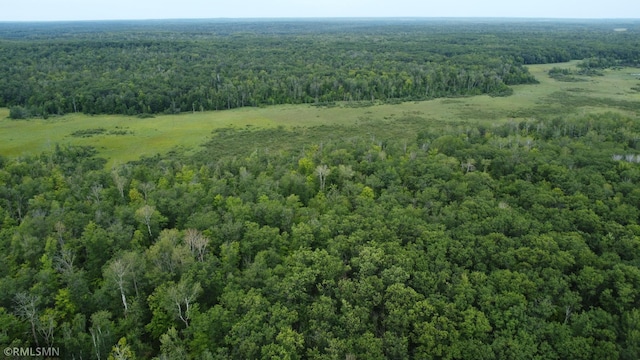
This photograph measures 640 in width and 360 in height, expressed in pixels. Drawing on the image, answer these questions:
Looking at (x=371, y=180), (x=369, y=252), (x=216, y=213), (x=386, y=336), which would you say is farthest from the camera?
(x=371, y=180)

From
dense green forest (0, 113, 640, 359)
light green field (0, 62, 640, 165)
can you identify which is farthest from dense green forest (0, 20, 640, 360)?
light green field (0, 62, 640, 165)

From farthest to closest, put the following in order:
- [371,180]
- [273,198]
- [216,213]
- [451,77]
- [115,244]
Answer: [451,77] → [371,180] → [273,198] → [216,213] → [115,244]

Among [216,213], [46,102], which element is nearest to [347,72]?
[46,102]

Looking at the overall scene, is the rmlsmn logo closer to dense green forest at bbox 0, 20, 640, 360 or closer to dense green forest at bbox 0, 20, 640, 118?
dense green forest at bbox 0, 20, 640, 360

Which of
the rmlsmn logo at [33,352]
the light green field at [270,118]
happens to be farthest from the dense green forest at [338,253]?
the light green field at [270,118]

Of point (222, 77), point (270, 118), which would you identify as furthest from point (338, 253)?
point (222, 77)

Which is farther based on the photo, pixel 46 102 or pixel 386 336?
pixel 46 102

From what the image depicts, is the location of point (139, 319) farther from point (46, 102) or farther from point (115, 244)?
point (46, 102)
